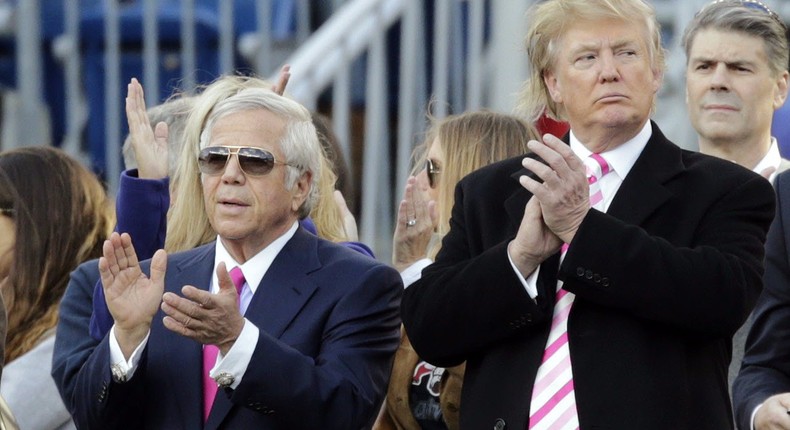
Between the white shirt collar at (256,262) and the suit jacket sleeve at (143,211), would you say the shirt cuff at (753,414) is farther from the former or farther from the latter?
the suit jacket sleeve at (143,211)

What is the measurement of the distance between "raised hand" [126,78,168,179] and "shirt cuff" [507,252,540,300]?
124cm

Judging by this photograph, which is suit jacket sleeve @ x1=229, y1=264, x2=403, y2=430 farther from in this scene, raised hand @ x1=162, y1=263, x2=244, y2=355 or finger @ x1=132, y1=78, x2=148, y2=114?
finger @ x1=132, y1=78, x2=148, y2=114

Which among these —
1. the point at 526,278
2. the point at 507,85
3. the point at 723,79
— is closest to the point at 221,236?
the point at 526,278

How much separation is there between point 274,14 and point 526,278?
14.0ft

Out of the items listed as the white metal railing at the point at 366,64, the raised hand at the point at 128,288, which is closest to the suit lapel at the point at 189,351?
the raised hand at the point at 128,288

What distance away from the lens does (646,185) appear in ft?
11.3

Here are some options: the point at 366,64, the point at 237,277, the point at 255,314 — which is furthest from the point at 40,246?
the point at 366,64

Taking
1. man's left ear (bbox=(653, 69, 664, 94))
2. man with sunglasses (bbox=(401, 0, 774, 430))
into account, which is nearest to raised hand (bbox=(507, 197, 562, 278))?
man with sunglasses (bbox=(401, 0, 774, 430))

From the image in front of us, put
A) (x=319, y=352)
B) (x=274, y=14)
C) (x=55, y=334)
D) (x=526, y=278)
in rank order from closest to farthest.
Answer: (x=526, y=278)
(x=319, y=352)
(x=55, y=334)
(x=274, y=14)

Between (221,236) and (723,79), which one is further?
(723,79)

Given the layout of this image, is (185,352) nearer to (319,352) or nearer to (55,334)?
(319,352)

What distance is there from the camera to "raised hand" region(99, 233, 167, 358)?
141 inches

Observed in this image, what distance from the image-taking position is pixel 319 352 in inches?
144

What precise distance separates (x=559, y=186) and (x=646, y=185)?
0.27 meters
